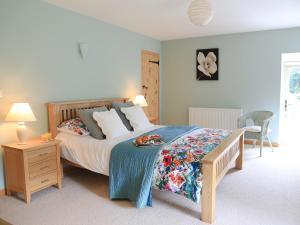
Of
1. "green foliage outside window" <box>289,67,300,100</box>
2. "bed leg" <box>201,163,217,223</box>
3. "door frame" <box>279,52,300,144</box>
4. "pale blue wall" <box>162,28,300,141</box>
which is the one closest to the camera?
"bed leg" <box>201,163,217,223</box>

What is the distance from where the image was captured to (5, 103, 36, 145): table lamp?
2701 millimetres

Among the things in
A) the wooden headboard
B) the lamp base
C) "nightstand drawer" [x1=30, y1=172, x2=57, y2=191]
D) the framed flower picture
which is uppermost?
the framed flower picture

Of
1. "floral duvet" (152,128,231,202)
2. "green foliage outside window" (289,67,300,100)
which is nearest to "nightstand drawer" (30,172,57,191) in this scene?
"floral duvet" (152,128,231,202)

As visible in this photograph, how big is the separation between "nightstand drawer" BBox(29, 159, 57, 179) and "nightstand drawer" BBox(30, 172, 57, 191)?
53 mm

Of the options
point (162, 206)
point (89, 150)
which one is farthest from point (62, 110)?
point (162, 206)

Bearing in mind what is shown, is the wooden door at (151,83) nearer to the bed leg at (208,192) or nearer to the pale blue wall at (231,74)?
the pale blue wall at (231,74)

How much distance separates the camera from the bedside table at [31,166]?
2.66 metres

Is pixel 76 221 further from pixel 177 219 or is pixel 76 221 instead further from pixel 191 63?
pixel 191 63

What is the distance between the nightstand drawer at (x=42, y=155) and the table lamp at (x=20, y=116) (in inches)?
9.1

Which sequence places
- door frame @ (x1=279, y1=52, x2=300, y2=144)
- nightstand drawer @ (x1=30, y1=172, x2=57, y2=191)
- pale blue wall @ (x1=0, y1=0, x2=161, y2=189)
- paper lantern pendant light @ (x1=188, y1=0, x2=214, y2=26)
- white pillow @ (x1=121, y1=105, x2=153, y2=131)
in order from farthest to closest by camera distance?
door frame @ (x1=279, y1=52, x2=300, y2=144) → white pillow @ (x1=121, y1=105, x2=153, y2=131) → pale blue wall @ (x1=0, y1=0, x2=161, y2=189) → nightstand drawer @ (x1=30, y1=172, x2=57, y2=191) → paper lantern pendant light @ (x1=188, y1=0, x2=214, y2=26)

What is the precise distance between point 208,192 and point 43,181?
1873 millimetres

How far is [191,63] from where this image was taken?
563 cm

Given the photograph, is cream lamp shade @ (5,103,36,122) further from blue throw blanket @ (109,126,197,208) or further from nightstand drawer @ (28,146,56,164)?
blue throw blanket @ (109,126,197,208)

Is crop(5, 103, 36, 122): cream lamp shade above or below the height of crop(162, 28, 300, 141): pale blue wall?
below
